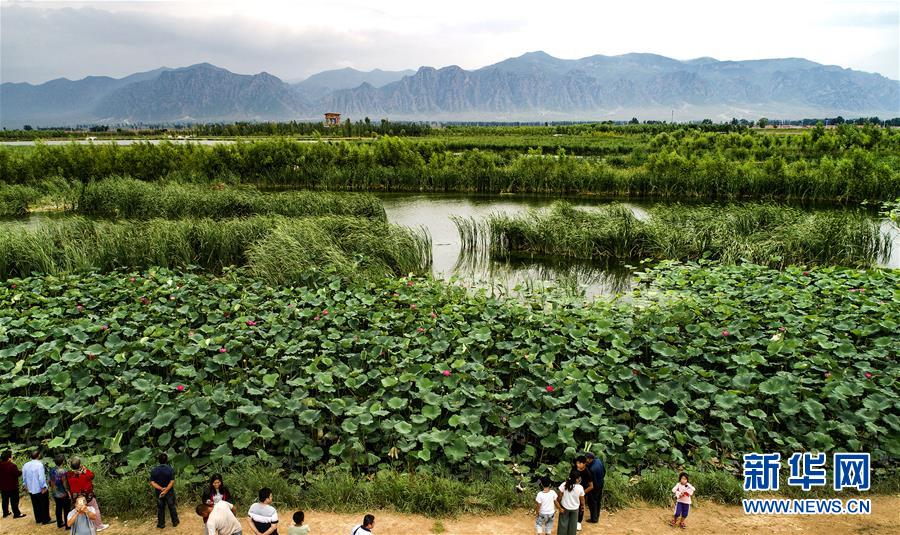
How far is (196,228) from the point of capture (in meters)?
15.4

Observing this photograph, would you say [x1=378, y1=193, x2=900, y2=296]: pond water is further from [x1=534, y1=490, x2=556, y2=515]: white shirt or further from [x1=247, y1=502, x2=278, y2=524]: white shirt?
[x1=247, y1=502, x2=278, y2=524]: white shirt

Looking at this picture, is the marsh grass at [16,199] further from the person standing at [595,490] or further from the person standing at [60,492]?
the person standing at [595,490]

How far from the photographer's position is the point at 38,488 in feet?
19.6

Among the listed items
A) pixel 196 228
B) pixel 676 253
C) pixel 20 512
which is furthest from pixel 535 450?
pixel 196 228

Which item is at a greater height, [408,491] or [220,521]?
[220,521]

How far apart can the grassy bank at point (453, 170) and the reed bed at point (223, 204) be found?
19.2 feet

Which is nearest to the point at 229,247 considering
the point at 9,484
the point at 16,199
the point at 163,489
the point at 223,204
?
the point at 223,204

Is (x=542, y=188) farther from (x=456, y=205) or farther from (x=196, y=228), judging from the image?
(x=196, y=228)

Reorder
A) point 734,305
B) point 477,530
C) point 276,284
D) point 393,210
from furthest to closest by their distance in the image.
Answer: point 393,210, point 276,284, point 734,305, point 477,530

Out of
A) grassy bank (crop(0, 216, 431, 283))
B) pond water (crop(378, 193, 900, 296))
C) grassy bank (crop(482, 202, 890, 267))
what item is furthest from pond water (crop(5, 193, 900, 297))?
grassy bank (crop(0, 216, 431, 283))

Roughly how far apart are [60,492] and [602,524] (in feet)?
18.5

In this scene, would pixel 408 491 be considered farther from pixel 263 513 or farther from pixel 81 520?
pixel 81 520

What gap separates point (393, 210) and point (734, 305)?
656 inches

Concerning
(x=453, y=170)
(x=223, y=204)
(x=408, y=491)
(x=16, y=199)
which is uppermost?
(x=453, y=170)
